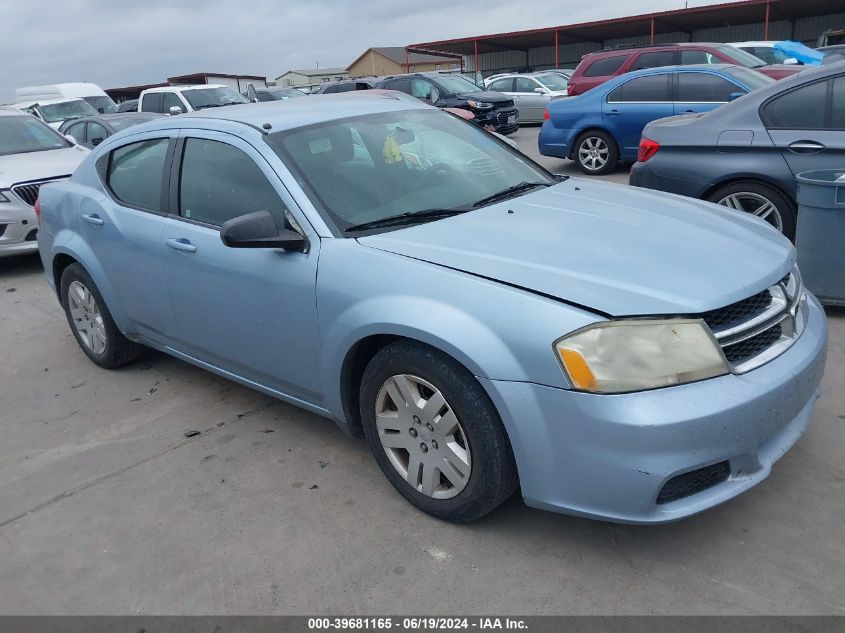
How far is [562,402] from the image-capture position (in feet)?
7.75

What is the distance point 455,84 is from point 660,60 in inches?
219

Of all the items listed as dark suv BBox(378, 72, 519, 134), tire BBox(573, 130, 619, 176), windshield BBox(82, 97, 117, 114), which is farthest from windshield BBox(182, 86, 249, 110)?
tire BBox(573, 130, 619, 176)

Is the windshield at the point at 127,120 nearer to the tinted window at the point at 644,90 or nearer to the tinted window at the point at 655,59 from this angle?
the tinted window at the point at 644,90

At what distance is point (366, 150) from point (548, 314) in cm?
156

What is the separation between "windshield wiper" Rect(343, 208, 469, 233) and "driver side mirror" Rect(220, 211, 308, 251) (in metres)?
0.24

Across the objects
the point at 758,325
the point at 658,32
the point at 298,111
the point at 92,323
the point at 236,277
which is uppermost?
the point at 658,32

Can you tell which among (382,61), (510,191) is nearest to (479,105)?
(510,191)

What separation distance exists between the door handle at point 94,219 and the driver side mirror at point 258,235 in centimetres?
165

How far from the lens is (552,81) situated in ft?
63.3

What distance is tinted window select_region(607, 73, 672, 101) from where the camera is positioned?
9.64 meters

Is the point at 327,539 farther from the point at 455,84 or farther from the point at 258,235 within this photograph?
the point at 455,84

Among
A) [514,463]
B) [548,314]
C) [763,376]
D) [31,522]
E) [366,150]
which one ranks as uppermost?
[366,150]

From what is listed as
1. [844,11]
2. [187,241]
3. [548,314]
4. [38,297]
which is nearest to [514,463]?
[548,314]

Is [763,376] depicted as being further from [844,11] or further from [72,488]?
[844,11]
